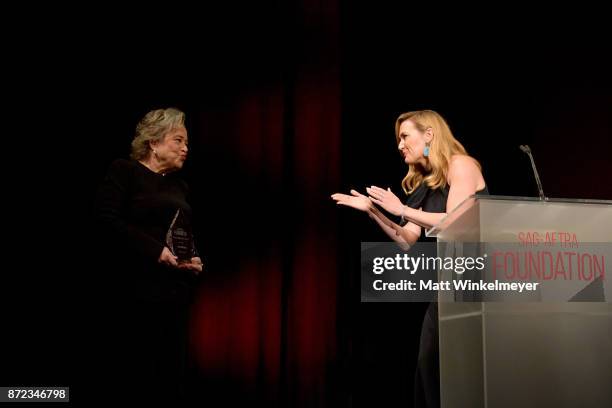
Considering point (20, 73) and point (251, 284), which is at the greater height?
point (20, 73)

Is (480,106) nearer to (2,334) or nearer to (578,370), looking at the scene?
(578,370)

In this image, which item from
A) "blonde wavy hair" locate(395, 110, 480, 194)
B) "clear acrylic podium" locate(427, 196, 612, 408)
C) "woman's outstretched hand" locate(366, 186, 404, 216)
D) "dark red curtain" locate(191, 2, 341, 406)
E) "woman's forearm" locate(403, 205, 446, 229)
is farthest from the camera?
"dark red curtain" locate(191, 2, 341, 406)

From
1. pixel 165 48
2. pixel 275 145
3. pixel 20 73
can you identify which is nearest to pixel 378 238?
pixel 275 145

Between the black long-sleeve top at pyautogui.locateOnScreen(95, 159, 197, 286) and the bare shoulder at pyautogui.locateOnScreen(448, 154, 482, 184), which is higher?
the bare shoulder at pyautogui.locateOnScreen(448, 154, 482, 184)

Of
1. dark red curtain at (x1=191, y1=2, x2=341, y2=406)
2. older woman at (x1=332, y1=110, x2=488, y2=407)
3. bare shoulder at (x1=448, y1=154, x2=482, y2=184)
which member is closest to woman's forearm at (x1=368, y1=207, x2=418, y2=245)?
older woman at (x1=332, y1=110, x2=488, y2=407)

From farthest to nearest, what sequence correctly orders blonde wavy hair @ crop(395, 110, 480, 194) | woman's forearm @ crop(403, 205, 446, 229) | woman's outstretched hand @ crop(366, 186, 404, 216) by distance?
blonde wavy hair @ crop(395, 110, 480, 194), woman's forearm @ crop(403, 205, 446, 229), woman's outstretched hand @ crop(366, 186, 404, 216)

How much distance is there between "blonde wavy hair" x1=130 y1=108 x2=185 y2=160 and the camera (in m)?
2.65

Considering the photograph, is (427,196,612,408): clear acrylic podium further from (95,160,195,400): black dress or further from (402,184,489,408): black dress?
(95,160,195,400): black dress

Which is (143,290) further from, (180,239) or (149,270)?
(180,239)

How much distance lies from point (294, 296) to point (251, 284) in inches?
9.4

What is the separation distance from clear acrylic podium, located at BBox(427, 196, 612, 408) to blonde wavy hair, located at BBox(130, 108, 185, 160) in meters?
1.41

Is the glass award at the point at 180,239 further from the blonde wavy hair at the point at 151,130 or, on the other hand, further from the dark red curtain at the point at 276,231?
the dark red curtain at the point at 276,231

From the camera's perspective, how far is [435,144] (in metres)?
2.67

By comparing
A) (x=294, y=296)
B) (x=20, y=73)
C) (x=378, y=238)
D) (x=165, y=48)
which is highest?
(x=165, y=48)
